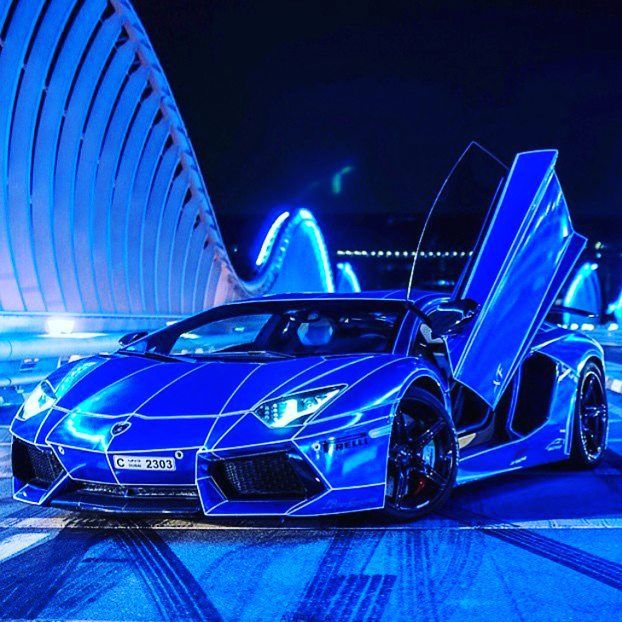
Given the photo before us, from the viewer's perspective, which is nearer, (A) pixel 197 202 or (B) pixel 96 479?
(B) pixel 96 479

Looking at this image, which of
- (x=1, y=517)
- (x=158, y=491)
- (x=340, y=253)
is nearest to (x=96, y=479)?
(x=158, y=491)

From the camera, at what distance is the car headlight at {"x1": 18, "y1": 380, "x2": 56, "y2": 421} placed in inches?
209

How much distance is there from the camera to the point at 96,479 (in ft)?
15.7

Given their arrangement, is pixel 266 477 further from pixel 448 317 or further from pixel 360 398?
pixel 448 317

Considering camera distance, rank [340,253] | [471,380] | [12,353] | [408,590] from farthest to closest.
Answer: [340,253], [12,353], [471,380], [408,590]

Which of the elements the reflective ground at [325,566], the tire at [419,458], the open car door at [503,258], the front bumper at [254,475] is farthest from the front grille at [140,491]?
the open car door at [503,258]

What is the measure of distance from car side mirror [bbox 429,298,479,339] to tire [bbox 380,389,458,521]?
43 cm

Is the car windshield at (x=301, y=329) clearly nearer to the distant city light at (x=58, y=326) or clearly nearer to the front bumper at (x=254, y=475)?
the front bumper at (x=254, y=475)

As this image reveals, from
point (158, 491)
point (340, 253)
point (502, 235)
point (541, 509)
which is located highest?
point (502, 235)

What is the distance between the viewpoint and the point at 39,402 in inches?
213

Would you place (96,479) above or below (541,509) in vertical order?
above

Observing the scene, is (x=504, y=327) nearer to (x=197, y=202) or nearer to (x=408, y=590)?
(x=408, y=590)

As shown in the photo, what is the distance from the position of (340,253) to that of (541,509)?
13319cm

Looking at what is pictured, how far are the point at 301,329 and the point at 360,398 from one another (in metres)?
2.14
